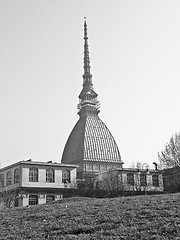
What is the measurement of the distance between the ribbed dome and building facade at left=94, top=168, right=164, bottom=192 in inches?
1598

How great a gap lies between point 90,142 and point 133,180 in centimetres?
4832

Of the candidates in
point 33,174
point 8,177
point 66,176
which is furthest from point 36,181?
point 66,176

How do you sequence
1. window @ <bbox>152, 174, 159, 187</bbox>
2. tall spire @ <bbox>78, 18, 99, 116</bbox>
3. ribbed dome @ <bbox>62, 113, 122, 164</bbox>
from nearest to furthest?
window @ <bbox>152, 174, 159, 187</bbox>
ribbed dome @ <bbox>62, 113, 122, 164</bbox>
tall spire @ <bbox>78, 18, 99, 116</bbox>

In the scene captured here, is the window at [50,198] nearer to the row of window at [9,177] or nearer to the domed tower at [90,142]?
the row of window at [9,177]

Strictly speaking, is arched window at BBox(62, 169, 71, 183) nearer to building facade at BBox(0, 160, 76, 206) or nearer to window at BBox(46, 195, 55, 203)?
building facade at BBox(0, 160, 76, 206)

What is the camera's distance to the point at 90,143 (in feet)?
404

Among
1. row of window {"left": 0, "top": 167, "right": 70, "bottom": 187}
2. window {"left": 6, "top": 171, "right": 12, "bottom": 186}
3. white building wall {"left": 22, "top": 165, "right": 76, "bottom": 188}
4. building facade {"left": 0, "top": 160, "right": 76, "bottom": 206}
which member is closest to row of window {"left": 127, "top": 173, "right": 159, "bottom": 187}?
white building wall {"left": 22, "top": 165, "right": 76, "bottom": 188}

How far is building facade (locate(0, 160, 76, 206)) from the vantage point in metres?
67.0

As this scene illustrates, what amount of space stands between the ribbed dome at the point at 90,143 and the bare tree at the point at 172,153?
56.4 m

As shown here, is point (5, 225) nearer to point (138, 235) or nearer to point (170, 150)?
point (138, 235)

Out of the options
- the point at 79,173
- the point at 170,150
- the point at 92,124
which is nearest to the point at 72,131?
the point at 92,124

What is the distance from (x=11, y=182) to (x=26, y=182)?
4.00m

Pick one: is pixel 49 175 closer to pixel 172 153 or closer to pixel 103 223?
pixel 172 153


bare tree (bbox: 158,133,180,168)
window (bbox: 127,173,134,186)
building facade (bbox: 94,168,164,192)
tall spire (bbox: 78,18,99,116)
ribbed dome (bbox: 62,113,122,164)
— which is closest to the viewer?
bare tree (bbox: 158,133,180,168)
